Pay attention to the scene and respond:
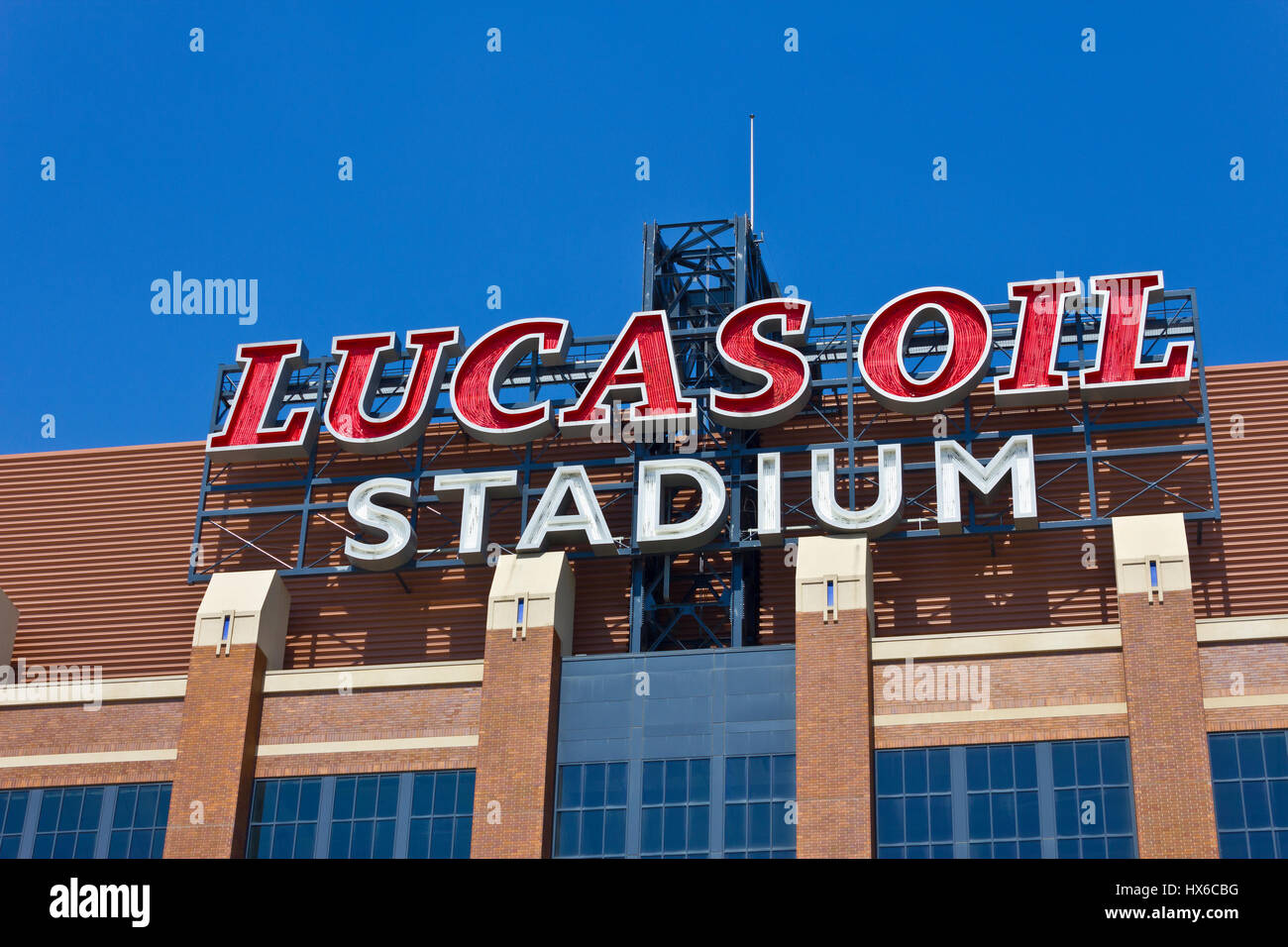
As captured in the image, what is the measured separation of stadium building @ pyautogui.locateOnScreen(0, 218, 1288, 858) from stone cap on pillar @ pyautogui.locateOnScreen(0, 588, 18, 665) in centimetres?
16

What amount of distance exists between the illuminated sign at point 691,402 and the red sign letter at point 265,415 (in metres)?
0.07

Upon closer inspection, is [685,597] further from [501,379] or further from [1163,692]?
[1163,692]

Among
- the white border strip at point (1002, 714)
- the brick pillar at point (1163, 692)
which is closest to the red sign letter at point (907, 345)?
the brick pillar at point (1163, 692)

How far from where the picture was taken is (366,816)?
4675cm

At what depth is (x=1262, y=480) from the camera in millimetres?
51656

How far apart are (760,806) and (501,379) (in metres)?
16.7

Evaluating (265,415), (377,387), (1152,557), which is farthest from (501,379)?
(1152,557)

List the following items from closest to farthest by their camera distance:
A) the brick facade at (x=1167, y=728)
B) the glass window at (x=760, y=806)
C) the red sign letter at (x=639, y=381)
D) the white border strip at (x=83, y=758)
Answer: the brick facade at (x=1167, y=728) → the glass window at (x=760, y=806) → the white border strip at (x=83, y=758) → the red sign letter at (x=639, y=381)

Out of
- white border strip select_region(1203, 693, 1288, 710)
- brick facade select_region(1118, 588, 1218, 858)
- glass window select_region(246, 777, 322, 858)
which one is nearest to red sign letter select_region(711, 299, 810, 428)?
brick facade select_region(1118, 588, 1218, 858)

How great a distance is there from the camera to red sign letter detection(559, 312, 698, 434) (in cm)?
5294

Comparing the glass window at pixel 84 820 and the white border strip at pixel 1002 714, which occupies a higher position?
the white border strip at pixel 1002 714

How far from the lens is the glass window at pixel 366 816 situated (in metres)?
46.0

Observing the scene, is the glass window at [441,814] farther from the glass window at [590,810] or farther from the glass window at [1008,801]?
the glass window at [1008,801]
